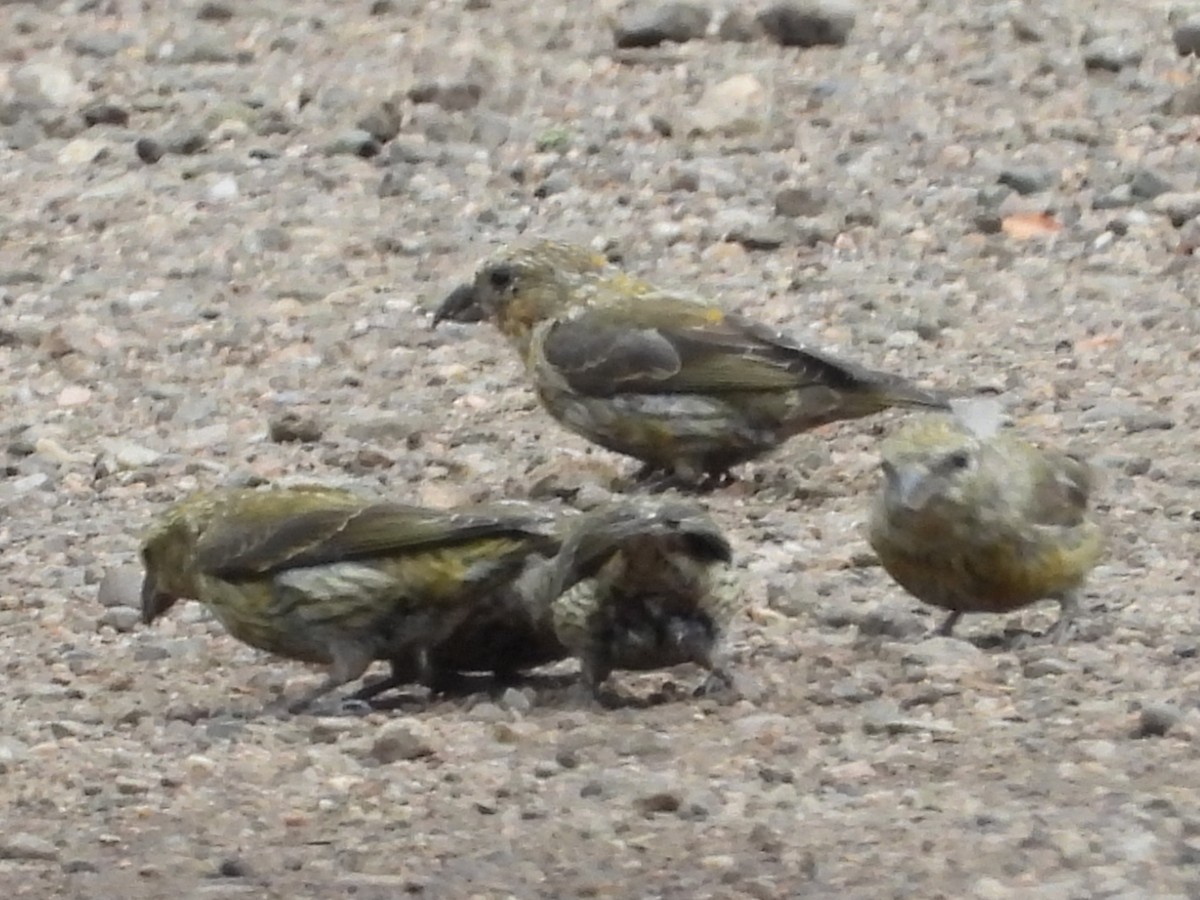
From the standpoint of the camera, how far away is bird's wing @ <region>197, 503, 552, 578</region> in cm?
658

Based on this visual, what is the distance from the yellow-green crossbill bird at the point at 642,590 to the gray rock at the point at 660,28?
7.78 m

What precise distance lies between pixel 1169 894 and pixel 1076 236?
695 centimetres

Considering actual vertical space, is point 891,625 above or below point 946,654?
below

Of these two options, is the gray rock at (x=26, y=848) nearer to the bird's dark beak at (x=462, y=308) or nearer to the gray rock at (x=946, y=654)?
the gray rock at (x=946, y=654)

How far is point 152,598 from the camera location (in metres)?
7.33

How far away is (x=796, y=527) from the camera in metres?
8.38

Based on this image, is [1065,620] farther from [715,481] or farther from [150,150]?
[150,150]

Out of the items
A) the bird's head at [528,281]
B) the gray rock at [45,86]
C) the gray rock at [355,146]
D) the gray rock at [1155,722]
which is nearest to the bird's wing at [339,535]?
the gray rock at [1155,722]

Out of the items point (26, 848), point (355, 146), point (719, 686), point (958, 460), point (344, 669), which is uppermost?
point (958, 460)

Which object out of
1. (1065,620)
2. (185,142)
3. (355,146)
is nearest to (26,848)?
(1065,620)

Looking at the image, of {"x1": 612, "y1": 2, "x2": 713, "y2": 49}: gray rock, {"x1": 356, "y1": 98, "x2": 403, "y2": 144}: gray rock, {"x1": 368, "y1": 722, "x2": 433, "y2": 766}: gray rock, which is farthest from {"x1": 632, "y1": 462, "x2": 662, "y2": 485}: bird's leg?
{"x1": 612, "y1": 2, "x2": 713, "y2": 49}: gray rock

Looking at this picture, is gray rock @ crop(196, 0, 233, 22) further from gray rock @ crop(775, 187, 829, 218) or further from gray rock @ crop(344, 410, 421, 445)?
gray rock @ crop(344, 410, 421, 445)

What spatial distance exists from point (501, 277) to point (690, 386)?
95 centimetres

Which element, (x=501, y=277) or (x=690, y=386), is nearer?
(x=690, y=386)
